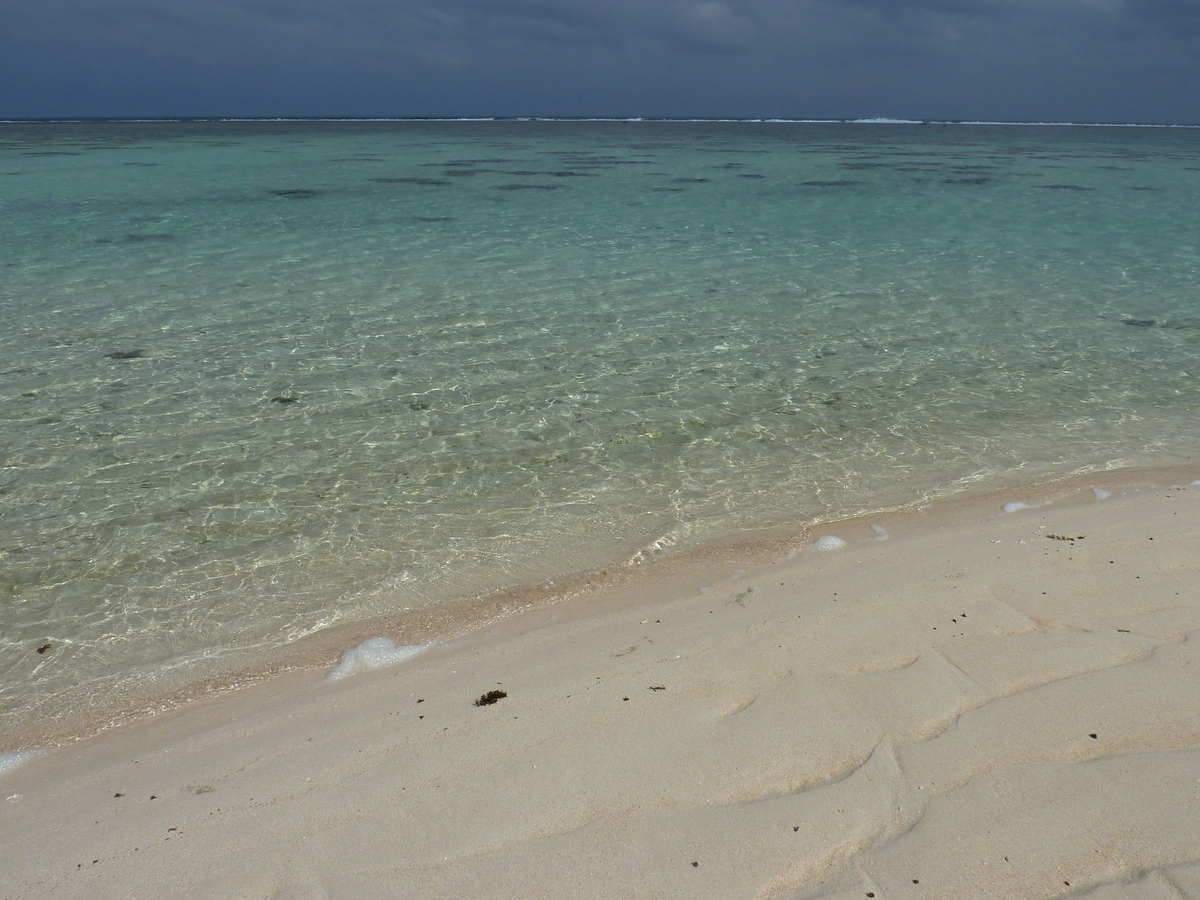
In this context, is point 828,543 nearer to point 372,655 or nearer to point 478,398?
point 372,655

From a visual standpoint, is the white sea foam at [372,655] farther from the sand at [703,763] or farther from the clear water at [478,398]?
the clear water at [478,398]

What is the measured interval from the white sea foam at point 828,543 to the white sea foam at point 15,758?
17.4 ft

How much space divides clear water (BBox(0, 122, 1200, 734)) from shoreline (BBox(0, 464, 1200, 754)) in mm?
147

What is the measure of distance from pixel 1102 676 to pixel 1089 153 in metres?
68.2

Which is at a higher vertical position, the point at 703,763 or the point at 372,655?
the point at 703,763

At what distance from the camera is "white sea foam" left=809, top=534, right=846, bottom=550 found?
6551 mm

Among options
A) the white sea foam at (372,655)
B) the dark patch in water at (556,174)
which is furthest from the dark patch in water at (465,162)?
the white sea foam at (372,655)

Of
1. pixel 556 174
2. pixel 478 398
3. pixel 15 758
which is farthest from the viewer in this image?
pixel 556 174

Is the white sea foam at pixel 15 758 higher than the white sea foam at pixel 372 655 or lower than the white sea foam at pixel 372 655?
lower

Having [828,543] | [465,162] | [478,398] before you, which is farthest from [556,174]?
[828,543]

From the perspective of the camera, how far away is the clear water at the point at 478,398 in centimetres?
628

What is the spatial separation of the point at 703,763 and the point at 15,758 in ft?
12.1

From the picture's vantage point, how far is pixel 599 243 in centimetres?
1980

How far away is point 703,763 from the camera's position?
12.6ft
